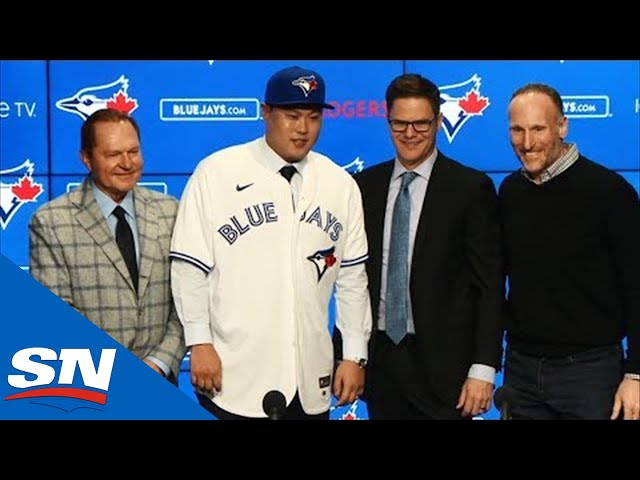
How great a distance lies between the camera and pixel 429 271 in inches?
140

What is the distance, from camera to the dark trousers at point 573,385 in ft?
11.7

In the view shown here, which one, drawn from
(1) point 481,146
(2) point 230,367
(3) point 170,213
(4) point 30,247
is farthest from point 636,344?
(4) point 30,247

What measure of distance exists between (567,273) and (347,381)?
0.74 m

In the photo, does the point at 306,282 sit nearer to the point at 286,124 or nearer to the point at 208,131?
the point at 286,124

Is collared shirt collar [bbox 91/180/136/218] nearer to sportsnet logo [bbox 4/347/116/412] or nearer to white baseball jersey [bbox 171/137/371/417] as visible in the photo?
white baseball jersey [bbox 171/137/371/417]

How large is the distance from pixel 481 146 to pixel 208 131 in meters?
0.94

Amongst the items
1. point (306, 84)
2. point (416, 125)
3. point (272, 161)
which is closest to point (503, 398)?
point (416, 125)

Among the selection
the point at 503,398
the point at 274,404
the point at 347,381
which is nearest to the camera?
the point at 274,404

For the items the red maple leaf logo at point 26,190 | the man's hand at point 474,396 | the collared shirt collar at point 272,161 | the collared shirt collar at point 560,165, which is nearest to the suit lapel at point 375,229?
the collared shirt collar at point 272,161

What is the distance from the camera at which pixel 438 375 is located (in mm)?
3602

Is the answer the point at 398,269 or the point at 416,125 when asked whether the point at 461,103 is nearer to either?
the point at 416,125

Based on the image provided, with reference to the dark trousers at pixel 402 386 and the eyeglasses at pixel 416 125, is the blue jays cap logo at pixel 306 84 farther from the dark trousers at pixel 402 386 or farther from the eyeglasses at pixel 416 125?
the dark trousers at pixel 402 386

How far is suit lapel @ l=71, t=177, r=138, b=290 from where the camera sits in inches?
138

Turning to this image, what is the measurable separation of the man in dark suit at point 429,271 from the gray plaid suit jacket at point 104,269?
0.64 meters
